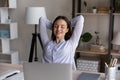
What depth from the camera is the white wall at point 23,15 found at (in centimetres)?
380

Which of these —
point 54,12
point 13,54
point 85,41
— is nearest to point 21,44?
point 13,54

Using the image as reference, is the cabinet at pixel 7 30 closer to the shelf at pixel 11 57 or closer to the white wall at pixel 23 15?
the shelf at pixel 11 57

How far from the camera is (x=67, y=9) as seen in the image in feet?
12.4

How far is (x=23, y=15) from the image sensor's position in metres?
4.14

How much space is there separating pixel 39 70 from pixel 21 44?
307 cm

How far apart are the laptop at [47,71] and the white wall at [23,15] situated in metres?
2.59

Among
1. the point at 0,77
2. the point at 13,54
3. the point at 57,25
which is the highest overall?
the point at 57,25

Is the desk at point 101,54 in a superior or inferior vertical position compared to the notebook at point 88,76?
inferior

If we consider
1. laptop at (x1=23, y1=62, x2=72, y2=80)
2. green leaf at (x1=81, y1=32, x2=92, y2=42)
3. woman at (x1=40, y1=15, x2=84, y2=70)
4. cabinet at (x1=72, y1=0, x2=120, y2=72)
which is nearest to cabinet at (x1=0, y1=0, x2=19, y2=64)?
cabinet at (x1=72, y1=0, x2=120, y2=72)

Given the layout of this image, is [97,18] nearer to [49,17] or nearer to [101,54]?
[101,54]

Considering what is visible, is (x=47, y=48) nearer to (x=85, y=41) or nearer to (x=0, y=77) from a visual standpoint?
(x=0, y=77)

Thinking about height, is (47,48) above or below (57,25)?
below

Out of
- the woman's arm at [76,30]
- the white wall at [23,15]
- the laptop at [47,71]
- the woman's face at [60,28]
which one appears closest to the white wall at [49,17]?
the white wall at [23,15]

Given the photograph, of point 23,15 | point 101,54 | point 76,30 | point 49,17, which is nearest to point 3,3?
point 23,15
